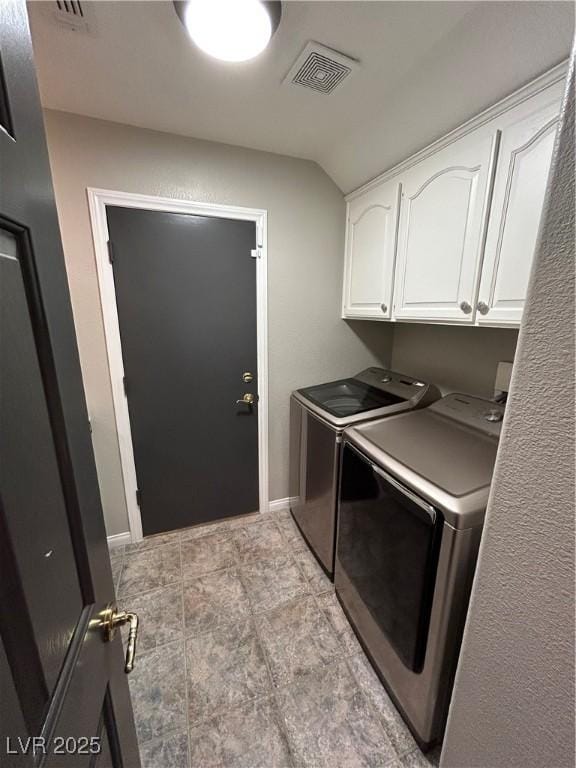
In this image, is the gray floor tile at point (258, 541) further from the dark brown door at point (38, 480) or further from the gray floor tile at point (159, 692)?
the dark brown door at point (38, 480)

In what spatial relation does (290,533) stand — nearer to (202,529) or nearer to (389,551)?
(202,529)

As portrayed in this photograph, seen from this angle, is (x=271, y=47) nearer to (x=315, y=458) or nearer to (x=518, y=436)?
(x=518, y=436)

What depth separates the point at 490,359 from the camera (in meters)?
1.62

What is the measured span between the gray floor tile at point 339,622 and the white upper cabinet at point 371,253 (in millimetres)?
1582

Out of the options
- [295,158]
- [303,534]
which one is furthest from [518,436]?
[295,158]

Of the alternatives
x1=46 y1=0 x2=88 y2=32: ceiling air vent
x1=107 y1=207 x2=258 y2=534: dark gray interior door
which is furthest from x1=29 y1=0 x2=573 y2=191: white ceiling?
x1=107 y1=207 x2=258 y2=534: dark gray interior door

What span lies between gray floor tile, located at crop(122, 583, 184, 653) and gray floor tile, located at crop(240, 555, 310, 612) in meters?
0.37

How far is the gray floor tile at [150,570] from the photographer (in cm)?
176

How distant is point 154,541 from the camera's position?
2.08m

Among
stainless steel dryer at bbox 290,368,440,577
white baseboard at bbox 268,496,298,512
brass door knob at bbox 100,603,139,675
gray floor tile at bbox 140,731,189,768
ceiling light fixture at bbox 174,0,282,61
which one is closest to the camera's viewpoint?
brass door knob at bbox 100,603,139,675

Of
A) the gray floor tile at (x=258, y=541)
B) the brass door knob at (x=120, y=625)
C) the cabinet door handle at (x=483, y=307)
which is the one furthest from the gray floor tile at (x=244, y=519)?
the cabinet door handle at (x=483, y=307)

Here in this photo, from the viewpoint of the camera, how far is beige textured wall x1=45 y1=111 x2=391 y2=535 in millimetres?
1582

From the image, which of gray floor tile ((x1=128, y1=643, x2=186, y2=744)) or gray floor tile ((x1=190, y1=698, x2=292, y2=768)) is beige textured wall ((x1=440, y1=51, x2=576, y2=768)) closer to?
gray floor tile ((x1=190, y1=698, x2=292, y2=768))

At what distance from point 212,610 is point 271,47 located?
2476 millimetres
